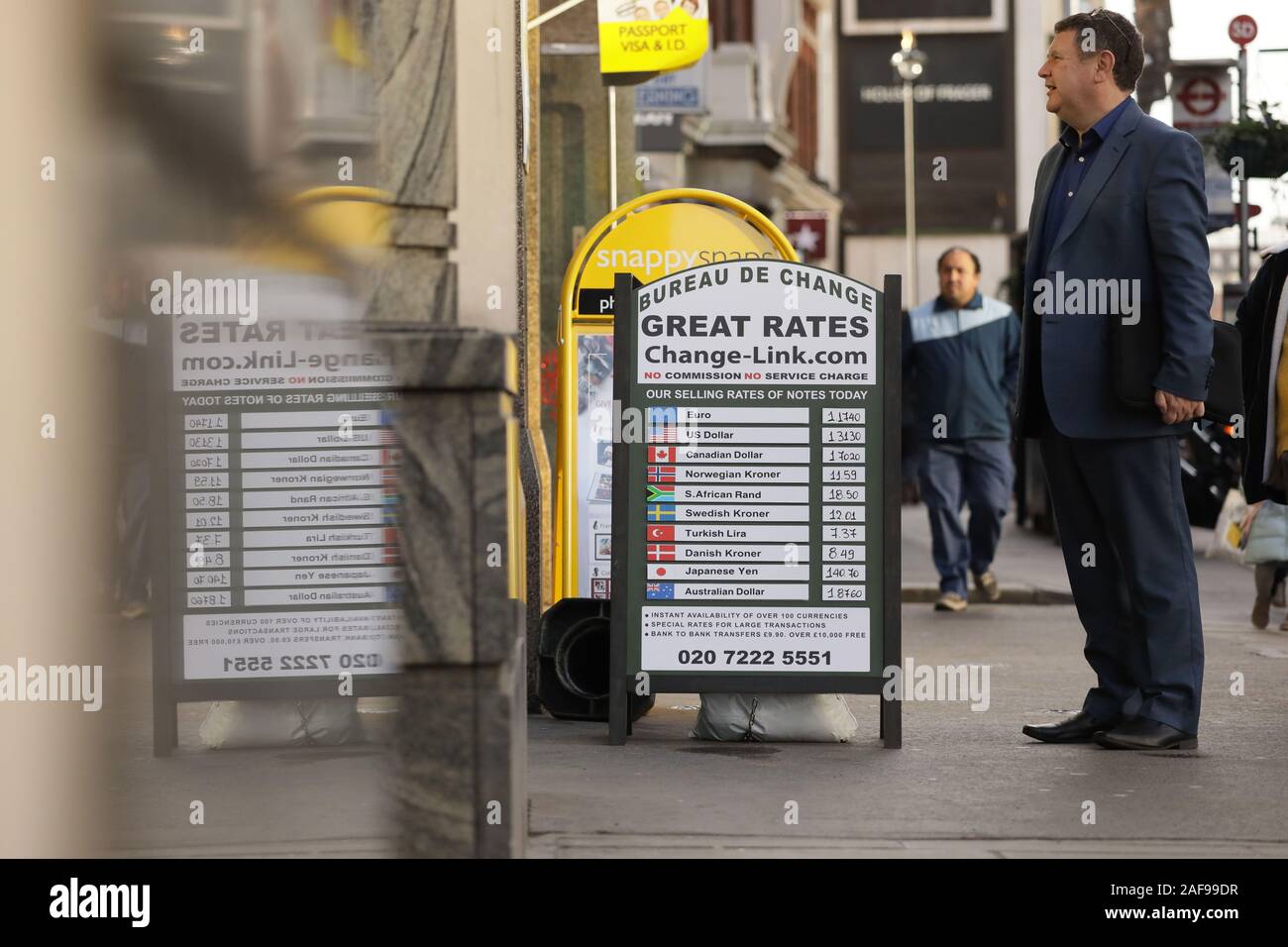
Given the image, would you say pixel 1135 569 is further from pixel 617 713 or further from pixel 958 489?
pixel 958 489

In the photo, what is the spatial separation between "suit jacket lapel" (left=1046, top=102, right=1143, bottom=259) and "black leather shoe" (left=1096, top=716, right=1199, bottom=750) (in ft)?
4.63

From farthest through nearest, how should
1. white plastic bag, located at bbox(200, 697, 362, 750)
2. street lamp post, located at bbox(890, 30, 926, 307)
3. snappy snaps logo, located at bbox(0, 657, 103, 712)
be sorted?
street lamp post, located at bbox(890, 30, 926, 307) < white plastic bag, located at bbox(200, 697, 362, 750) < snappy snaps logo, located at bbox(0, 657, 103, 712)

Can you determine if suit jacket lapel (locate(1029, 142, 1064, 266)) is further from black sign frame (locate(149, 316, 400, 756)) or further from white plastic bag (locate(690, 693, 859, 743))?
black sign frame (locate(149, 316, 400, 756))

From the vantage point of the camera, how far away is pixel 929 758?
5.81 metres

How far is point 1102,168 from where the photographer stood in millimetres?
6051

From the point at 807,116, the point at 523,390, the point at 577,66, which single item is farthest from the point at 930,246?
the point at 523,390

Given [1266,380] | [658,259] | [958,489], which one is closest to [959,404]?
[958,489]

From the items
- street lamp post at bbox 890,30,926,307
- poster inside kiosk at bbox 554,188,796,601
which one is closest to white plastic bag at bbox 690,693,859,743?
poster inside kiosk at bbox 554,188,796,601

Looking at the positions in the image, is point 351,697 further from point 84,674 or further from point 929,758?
point 929,758

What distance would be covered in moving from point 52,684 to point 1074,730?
13.3 ft

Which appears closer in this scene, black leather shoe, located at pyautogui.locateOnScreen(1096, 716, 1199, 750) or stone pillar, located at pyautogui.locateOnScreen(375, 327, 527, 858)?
stone pillar, located at pyautogui.locateOnScreen(375, 327, 527, 858)

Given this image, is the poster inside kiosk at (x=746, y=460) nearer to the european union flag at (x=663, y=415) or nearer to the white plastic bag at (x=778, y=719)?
the european union flag at (x=663, y=415)

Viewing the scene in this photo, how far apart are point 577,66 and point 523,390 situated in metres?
8.72

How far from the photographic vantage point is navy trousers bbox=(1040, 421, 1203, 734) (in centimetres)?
595
